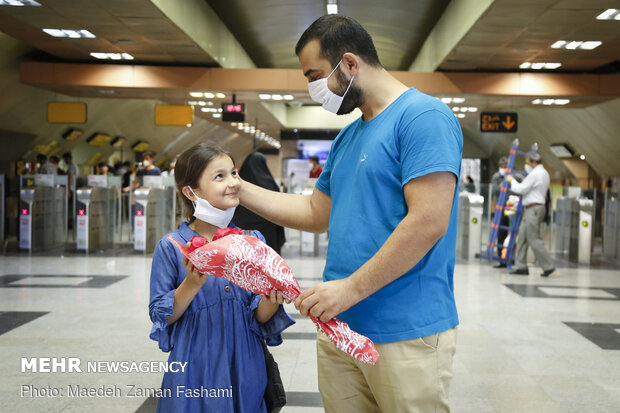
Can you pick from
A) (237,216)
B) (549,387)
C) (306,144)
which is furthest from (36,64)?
(306,144)

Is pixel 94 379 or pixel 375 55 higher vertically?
pixel 375 55

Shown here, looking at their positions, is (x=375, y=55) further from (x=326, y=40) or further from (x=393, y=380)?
(x=393, y=380)

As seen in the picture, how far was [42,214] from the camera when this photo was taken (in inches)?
479

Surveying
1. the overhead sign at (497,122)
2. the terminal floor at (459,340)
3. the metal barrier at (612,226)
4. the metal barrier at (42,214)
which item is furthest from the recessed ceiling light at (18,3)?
the metal barrier at (612,226)

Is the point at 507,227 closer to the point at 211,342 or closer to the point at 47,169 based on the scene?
the point at 211,342

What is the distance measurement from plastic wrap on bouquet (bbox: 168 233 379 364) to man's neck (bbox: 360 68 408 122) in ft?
1.73

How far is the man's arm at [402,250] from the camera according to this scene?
1577 millimetres

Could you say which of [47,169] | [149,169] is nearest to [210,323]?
[149,169]

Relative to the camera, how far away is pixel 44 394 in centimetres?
391

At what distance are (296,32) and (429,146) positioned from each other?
41.4 ft

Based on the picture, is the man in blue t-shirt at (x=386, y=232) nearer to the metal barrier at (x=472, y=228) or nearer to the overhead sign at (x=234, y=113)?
the metal barrier at (x=472, y=228)

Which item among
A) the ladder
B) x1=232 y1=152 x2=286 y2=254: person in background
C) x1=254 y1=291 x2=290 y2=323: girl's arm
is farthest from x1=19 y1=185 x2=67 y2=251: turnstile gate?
x1=254 y1=291 x2=290 y2=323: girl's arm

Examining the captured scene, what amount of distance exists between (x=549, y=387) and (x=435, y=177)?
316 centimetres

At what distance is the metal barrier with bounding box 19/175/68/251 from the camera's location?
1159 centimetres
